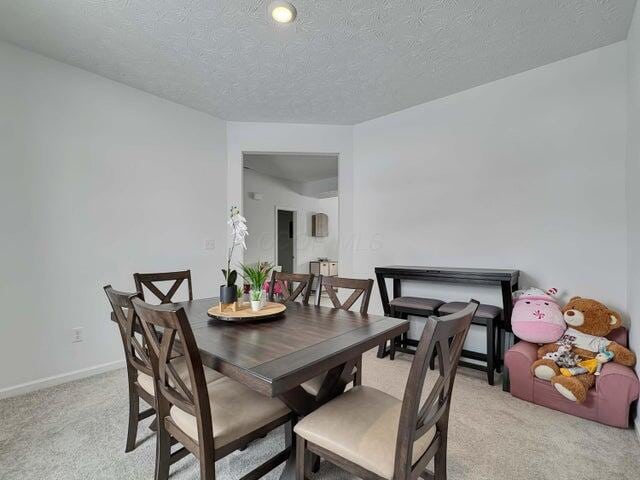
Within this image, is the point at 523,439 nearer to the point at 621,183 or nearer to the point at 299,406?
the point at 299,406

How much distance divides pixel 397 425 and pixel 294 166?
5.26 metres

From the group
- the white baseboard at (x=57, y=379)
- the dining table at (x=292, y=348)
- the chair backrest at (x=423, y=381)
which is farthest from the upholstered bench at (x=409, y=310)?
the white baseboard at (x=57, y=379)

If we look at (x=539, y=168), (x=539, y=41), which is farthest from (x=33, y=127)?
(x=539, y=168)

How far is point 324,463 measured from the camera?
5.32 feet

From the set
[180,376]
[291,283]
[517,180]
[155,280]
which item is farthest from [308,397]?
[517,180]

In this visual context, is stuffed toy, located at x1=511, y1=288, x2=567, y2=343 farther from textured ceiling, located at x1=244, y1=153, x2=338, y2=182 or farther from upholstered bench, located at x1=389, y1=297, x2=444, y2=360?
textured ceiling, located at x1=244, y1=153, x2=338, y2=182

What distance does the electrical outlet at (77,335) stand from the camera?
2.70 m

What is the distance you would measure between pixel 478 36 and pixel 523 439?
280 cm

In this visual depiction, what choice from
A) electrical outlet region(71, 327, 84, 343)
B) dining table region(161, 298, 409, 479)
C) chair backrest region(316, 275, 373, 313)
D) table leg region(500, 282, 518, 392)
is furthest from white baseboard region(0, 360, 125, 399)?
table leg region(500, 282, 518, 392)

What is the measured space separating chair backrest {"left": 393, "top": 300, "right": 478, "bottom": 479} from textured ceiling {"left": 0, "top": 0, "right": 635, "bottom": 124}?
2.07 metres

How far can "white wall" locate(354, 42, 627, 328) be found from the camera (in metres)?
2.39

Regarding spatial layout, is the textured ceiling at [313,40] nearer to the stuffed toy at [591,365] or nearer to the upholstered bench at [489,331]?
the upholstered bench at [489,331]

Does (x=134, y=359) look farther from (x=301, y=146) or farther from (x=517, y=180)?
(x=517, y=180)

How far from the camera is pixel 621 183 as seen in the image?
234cm
